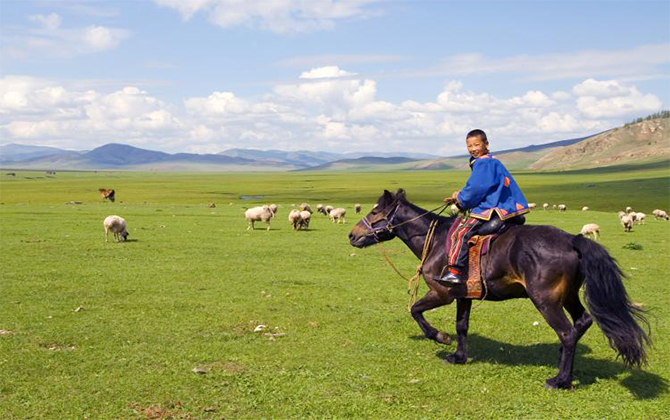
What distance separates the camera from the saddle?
32.0ft

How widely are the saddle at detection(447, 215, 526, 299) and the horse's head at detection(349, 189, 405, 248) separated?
A: 1950mm

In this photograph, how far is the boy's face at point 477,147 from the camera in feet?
32.7

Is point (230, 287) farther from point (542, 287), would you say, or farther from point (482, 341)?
point (542, 287)

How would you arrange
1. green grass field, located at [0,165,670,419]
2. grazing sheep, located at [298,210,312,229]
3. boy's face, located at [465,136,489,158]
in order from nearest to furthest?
green grass field, located at [0,165,670,419]
boy's face, located at [465,136,489,158]
grazing sheep, located at [298,210,312,229]

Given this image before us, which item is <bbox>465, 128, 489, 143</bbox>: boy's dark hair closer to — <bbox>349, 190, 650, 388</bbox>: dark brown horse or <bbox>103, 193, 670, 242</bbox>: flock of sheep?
<bbox>349, 190, 650, 388</bbox>: dark brown horse

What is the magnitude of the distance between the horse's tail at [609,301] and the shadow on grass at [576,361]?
843mm

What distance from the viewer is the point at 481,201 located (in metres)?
9.80

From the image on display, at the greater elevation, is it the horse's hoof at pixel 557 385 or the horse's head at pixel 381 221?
the horse's head at pixel 381 221

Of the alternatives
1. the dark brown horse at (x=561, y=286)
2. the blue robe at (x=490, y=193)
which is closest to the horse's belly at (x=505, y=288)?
the dark brown horse at (x=561, y=286)

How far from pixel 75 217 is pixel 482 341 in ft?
134

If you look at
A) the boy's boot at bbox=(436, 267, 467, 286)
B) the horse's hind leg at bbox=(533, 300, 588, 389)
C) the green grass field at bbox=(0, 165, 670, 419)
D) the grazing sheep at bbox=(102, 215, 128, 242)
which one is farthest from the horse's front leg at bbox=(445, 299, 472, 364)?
the grazing sheep at bbox=(102, 215, 128, 242)

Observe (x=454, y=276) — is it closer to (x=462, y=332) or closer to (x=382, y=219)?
(x=462, y=332)

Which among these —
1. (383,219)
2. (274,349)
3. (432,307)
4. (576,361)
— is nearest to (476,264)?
(432,307)

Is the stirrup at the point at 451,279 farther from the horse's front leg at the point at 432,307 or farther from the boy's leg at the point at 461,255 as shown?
the horse's front leg at the point at 432,307
